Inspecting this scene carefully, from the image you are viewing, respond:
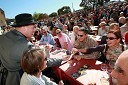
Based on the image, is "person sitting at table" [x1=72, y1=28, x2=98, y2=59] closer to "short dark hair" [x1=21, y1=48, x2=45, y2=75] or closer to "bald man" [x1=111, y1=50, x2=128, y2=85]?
"short dark hair" [x1=21, y1=48, x2=45, y2=75]

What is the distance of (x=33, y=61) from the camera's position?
83.7 inches

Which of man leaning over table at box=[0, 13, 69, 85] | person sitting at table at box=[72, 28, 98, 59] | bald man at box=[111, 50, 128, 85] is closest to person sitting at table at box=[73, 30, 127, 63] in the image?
person sitting at table at box=[72, 28, 98, 59]

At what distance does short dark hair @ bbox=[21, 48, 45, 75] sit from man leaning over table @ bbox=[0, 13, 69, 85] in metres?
0.34

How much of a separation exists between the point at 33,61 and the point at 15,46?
53 centimetres

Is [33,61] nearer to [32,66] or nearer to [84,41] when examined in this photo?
[32,66]

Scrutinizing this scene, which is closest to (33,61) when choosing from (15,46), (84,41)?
(15,46)

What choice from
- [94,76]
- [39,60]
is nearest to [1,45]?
[39,60]

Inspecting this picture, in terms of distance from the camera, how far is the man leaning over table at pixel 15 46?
2541 millimetres

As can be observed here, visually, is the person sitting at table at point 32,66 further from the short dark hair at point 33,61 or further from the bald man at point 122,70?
the bald man at point 122,70

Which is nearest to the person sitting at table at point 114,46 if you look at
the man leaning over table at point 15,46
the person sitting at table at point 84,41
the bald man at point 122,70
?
the person sitting at table at point 84,41

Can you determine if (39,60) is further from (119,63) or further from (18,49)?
(119,63)

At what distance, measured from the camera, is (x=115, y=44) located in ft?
11.3

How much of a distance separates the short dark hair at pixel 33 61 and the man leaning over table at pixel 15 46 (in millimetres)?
338

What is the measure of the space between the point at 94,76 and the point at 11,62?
1.25m
